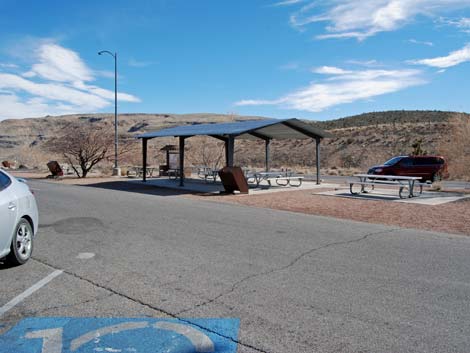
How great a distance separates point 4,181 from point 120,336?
3.52 meters

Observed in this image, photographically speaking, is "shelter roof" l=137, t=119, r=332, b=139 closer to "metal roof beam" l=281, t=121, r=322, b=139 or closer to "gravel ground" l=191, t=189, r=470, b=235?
"metal roof beam" l=281, t=121, r=322, b=139

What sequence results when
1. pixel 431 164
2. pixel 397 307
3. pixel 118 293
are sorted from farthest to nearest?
pixel 431 164 → pixel 118 293 → pixel 397 307

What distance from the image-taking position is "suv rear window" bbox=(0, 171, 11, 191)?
624 cm

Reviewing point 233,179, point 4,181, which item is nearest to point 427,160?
point 233,179

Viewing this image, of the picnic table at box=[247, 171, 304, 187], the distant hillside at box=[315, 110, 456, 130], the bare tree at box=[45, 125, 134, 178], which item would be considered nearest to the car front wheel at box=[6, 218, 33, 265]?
the picnic table at box=[247, 171, 304, 187]

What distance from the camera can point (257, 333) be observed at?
4.10 meters

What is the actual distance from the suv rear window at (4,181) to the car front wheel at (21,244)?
21.2 inches

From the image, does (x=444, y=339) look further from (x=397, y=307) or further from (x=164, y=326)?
(x=164, y=326)

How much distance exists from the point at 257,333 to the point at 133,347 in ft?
3.57

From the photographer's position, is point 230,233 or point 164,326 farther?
point 230,233

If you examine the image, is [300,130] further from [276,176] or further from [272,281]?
[272,281]

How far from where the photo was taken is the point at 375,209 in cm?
1323

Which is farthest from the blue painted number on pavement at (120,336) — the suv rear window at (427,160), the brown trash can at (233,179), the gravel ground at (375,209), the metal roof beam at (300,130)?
the suv rear window at (427,160)

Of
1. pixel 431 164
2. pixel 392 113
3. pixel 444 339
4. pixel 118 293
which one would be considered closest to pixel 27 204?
pixel 118 293
